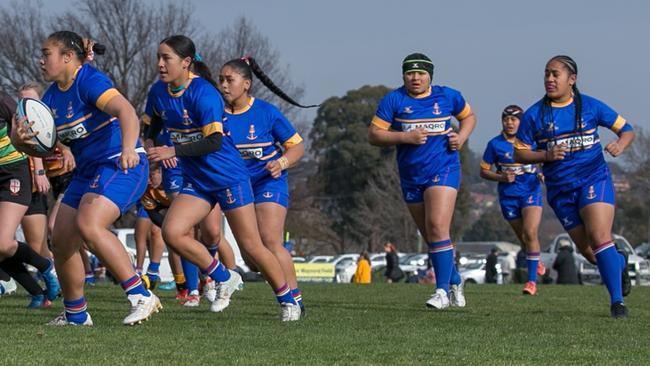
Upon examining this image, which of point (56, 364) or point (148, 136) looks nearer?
point (56, 364)

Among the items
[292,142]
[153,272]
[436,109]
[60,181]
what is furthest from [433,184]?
[60,181]

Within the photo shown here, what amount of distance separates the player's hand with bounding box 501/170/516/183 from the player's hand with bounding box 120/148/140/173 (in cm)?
867

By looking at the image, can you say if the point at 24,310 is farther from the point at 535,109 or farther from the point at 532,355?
the point at 532,355

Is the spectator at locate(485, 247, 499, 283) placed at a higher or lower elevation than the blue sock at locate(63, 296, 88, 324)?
lower

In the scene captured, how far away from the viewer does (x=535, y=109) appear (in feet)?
34.6

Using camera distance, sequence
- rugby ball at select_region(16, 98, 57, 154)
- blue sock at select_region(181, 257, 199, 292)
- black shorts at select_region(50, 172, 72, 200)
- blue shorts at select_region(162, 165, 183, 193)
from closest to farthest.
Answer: rugby ball at select_region(16, 98, 57, 154)
blue shorts at select_region(162, 165, 183, 193)
blue sock at select_region(181, 257, 199, 292)
black shorts at select_region(50, 172, 72, 200)

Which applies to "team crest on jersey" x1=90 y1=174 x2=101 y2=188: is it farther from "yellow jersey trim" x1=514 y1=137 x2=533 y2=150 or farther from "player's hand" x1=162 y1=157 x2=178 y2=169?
"yellow jersey trim" x1=514 y1=137 x2=533 y2=150

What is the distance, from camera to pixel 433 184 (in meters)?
11.4

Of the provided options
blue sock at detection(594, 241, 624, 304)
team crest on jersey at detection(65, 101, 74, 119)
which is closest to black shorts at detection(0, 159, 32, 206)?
team crest on jersey at detection(65, 101, 74, 119)

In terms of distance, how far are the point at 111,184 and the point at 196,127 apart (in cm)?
100

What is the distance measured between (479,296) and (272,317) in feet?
17.3

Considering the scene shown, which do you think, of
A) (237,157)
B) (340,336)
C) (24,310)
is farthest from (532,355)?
(24,310)

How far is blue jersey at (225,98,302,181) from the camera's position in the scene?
10594 mm

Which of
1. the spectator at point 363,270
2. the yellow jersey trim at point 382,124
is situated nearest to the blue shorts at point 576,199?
the yellow jersey trim at point 382,124
